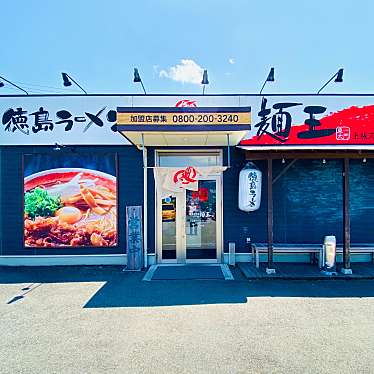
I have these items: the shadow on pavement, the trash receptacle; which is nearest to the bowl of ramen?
the shadow on pavement

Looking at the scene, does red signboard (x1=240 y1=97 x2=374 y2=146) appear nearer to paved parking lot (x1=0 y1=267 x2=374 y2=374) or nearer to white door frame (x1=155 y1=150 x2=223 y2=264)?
white door frame (x1=155 y1=150 x2=223 y2=264)

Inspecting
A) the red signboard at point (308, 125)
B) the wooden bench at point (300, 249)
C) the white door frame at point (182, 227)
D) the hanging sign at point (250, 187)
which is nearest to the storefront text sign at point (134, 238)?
the white door frame at point (182, 227)

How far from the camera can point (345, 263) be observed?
7.12m

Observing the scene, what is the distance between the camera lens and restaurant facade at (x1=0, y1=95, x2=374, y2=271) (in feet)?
27.2

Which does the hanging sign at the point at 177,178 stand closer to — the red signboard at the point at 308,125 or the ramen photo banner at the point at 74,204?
the ramen photo banner at the point at 74,204

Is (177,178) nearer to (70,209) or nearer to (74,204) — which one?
(74,204)

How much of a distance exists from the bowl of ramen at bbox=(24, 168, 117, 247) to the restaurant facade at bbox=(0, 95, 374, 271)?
0.03 metres

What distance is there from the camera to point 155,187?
8367 mm

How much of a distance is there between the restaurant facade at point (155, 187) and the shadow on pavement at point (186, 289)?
46.0 inches

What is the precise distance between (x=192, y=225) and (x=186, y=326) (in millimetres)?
4032

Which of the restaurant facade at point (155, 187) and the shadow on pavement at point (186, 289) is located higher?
the restaurant facade at point (155, 187)

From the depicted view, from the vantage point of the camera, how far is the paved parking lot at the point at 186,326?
3.53 meters

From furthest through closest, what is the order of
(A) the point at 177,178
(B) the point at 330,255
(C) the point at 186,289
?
(A) the point at 177,178 < (B) the point at 330,255 < (C) the point at 186,289

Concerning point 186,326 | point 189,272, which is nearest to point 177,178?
point 189,272
